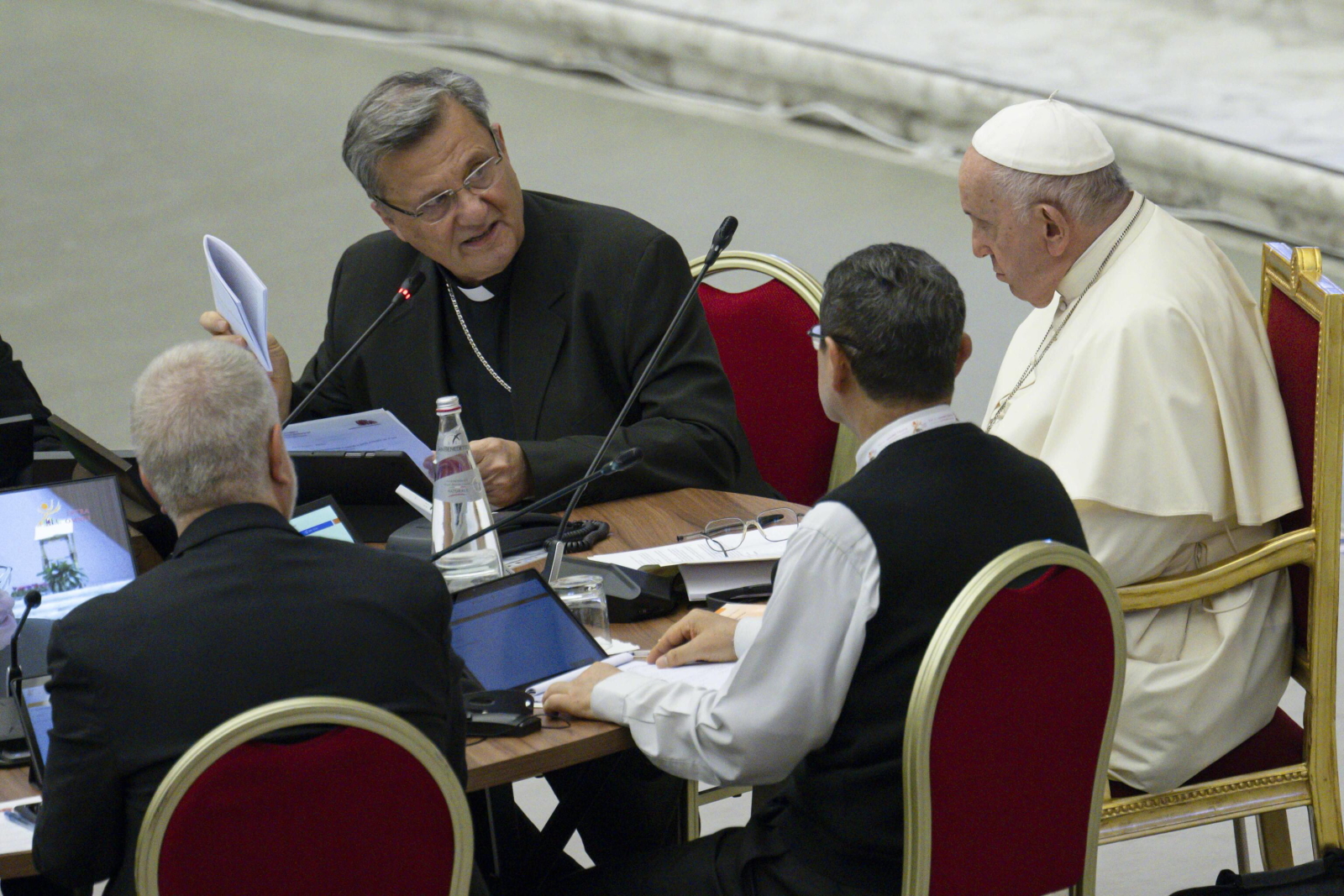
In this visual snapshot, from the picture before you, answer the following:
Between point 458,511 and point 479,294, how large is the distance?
896 mm

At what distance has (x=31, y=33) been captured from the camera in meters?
4.51

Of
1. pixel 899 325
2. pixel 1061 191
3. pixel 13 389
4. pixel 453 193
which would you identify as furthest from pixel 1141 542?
pixel 13 389

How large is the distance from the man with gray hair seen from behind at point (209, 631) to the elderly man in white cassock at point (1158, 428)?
1.15m

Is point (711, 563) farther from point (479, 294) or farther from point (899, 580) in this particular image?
point (479, 294)

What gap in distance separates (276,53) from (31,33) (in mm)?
708

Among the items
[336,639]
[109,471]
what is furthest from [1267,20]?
[336,639]

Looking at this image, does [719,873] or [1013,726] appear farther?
[719,873]

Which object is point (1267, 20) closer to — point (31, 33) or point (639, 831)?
point (639, 831)

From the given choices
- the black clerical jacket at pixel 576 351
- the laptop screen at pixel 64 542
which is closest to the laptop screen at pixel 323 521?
the laptop screen at pixel 64 542

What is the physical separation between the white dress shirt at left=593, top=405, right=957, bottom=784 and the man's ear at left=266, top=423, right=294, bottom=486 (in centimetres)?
47

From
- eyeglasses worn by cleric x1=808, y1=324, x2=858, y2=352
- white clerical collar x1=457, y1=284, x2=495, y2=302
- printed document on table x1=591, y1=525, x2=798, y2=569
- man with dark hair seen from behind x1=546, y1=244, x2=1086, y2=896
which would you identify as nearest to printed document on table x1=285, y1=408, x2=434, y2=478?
printed document on table x1=591, y1=525, x2=798, y2=569

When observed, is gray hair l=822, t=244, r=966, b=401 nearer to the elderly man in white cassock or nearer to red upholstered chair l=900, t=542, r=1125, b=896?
red upholstered chair l=900, t=542, r=1125, b=896

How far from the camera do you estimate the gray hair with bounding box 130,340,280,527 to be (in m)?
1.53

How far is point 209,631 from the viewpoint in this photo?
4.66 ft
